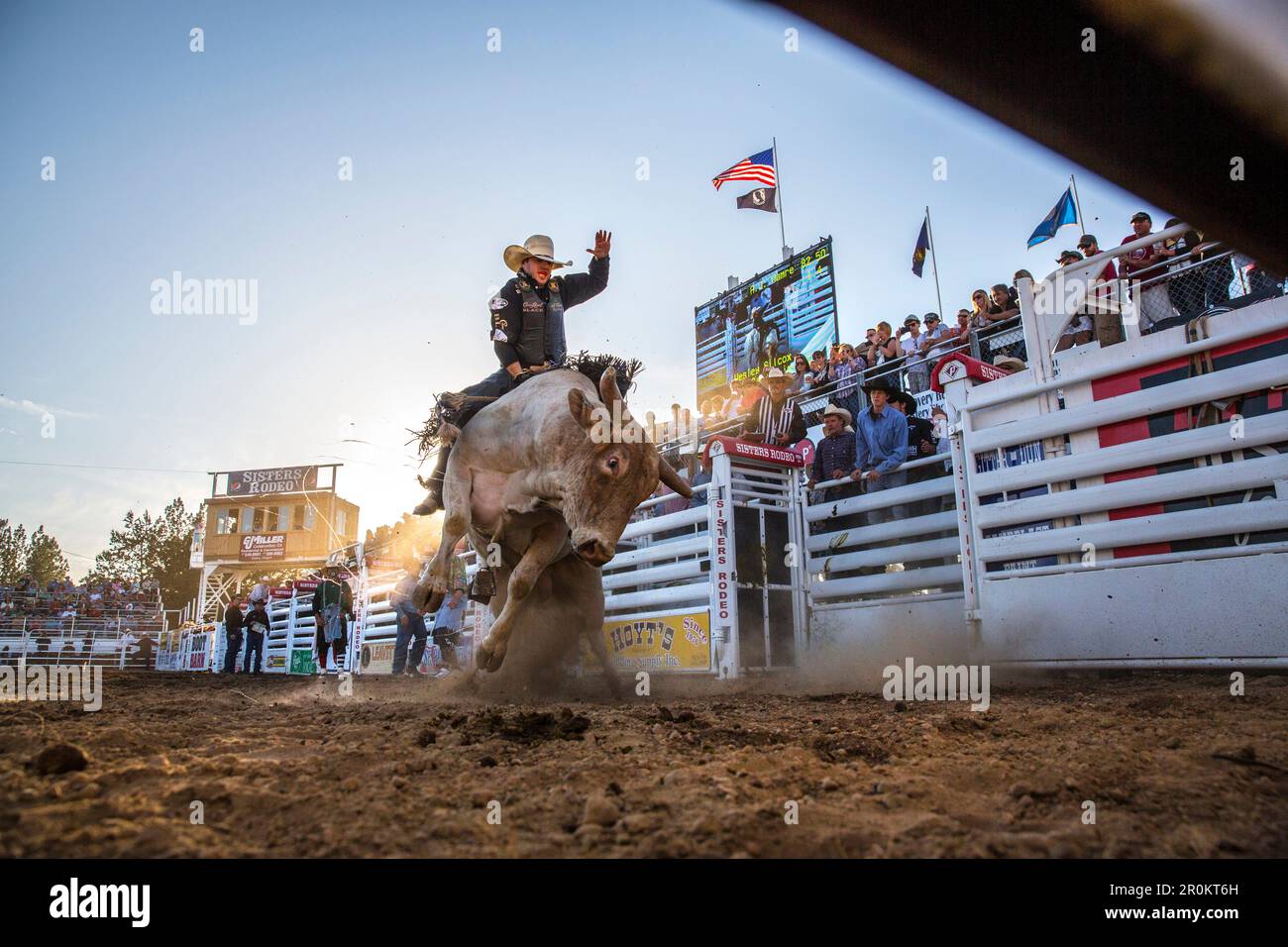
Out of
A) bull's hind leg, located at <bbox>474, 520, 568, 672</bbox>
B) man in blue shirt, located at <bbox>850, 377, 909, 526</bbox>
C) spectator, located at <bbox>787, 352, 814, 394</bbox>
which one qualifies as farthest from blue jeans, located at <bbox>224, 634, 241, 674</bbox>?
man in blue shirt, located at <bbox>850, 377, 909, 526</bbox>

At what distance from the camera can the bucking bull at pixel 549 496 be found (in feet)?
17.2

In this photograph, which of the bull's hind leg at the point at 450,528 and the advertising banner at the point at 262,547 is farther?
the advertising banner at the point at 262,547

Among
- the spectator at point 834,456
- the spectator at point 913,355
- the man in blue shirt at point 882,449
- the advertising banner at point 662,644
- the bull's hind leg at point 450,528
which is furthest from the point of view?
the spectator at point 913,355

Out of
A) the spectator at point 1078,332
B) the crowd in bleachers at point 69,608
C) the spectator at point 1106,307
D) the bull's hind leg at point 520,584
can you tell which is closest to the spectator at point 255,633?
the crowd in bleachers at point 69,608

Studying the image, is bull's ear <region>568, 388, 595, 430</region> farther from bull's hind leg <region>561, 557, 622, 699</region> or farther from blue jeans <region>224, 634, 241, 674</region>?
blue jeans <region>224, 634, 241, 674</region>

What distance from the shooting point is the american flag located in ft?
73.9

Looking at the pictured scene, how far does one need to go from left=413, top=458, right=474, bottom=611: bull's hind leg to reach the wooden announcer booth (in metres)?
45.9

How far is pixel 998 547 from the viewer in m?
6.63

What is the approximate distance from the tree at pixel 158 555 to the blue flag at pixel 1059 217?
58.3 meters

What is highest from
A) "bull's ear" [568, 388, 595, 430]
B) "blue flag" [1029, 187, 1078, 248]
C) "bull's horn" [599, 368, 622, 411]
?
"blue flag" [1029, 187, 1078, 248]

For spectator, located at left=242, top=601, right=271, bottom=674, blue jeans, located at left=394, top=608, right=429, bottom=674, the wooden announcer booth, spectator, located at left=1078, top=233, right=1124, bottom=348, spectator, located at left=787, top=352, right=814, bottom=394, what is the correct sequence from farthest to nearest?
the wooden announcer booth < spectator, located at left=242, top=601, right=271, bottom=674 < blue jeans, located at left=394, top=608, right=429, bottom=674 < spectator, located at left=787, top=352, right=814, bottom=394 < spectator, located at left=1078, top=233, right=1124, bottom=348

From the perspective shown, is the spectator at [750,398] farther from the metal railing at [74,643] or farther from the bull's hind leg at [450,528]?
the metal railing at [74,643]

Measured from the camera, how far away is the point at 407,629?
15.5 m
